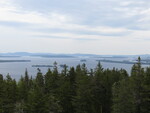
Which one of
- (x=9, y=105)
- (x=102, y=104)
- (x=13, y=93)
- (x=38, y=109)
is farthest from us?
(x=102, y=104)

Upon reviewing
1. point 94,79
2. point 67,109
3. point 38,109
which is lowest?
point 67,109

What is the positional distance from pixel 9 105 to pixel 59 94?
9.39 meters

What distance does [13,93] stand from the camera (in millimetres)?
39812

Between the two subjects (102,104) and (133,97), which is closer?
(133,97)

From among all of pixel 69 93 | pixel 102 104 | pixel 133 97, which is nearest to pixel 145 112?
pixel 133 97

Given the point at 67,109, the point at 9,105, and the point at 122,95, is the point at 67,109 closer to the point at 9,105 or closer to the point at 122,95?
the point at 9,105

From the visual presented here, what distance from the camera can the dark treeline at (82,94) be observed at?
103 ft

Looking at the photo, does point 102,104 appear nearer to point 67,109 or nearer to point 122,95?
point 67,109

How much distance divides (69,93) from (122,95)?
12.6 meters

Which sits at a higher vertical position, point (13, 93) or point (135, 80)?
point (135, 80)

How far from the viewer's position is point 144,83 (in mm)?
32219

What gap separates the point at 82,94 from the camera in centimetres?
3850

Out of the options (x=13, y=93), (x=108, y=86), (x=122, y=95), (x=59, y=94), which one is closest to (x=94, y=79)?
(x=108, y=86)

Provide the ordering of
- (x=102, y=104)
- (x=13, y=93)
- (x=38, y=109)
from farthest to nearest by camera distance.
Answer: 1. (x=102, y=104)
2. (x=13, y=93)
3. (x=38, y=109)
